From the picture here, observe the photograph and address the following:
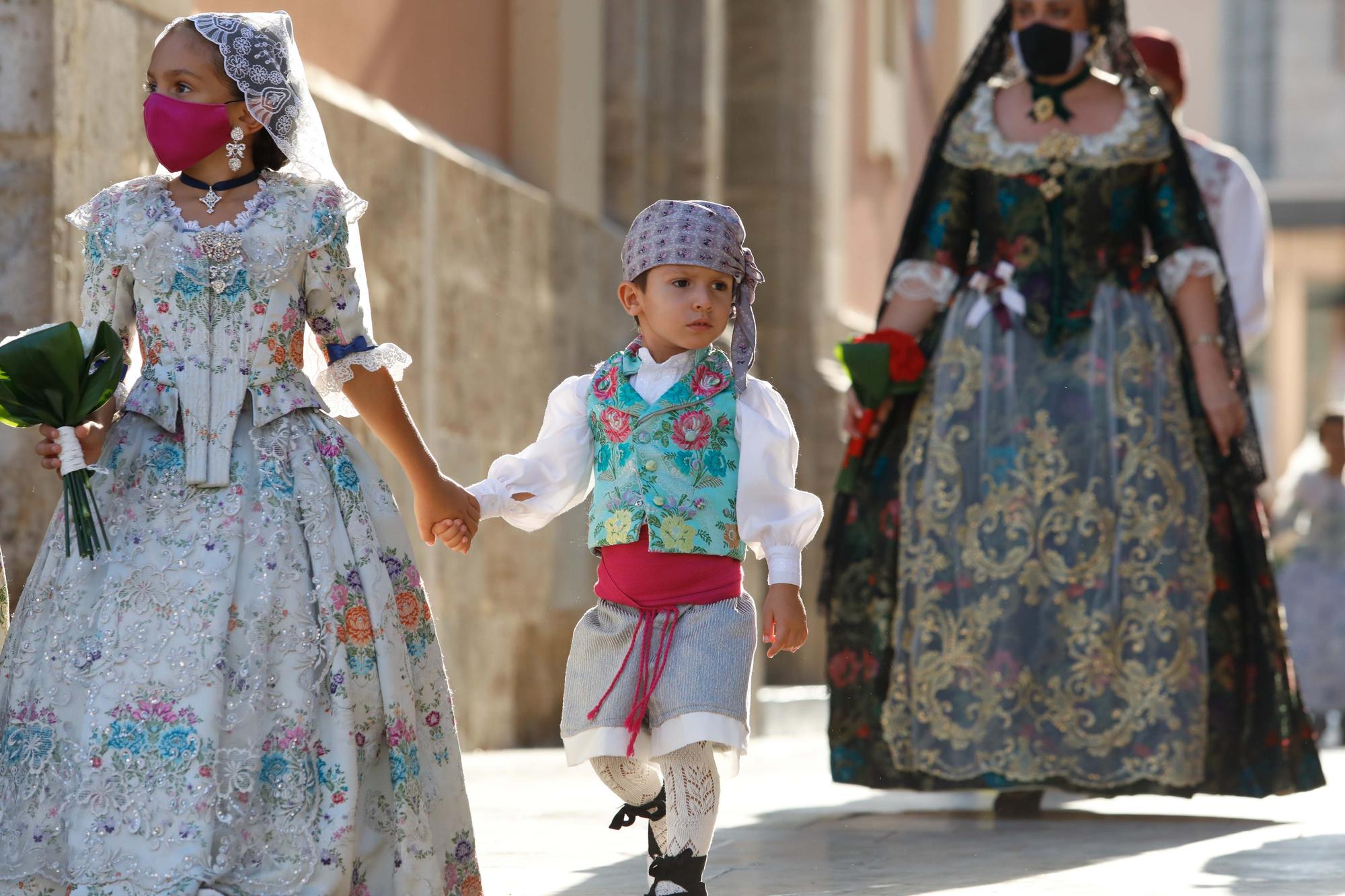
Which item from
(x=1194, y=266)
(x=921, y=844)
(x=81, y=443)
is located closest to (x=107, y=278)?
(x=81, y=443)

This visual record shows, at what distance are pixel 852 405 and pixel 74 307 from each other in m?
2.01

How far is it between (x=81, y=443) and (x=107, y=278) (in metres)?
0.33

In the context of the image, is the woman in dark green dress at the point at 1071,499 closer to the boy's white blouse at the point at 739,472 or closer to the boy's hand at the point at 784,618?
the boy's white blouse at the point at 739,472

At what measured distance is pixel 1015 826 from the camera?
5848 mm

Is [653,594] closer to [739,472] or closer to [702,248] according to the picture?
[739,472]

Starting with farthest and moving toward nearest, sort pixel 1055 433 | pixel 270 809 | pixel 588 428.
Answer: pixel 1055 433, pixel 588 428, pixel 270 809

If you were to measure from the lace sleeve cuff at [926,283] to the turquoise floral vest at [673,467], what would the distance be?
2.02 metres

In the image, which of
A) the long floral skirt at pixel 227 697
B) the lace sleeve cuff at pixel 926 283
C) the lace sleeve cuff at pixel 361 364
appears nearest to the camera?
the long floral skirt at pixel 227 697

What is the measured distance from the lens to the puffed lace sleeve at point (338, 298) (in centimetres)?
417

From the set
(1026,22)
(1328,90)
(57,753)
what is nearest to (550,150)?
(1026,22)

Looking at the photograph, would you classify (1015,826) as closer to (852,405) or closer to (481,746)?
(852,405)

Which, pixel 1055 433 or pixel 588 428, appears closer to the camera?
pixel 588 428

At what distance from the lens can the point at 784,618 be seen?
13.8 feet

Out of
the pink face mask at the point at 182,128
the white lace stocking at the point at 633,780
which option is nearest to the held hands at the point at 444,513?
the white lace stocking at the point at 633,780
